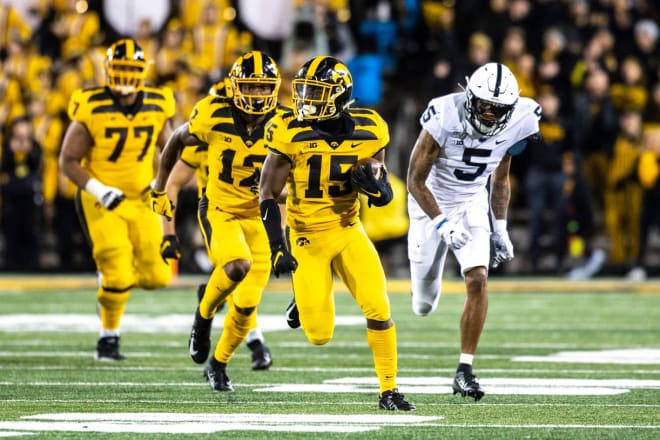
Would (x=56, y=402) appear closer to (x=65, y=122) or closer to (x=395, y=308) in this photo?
(x=395, y=308)

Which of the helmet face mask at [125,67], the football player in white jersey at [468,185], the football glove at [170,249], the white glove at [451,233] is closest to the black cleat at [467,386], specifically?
the football player in white jersey at [468,185]

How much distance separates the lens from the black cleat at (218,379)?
7852 millimetres

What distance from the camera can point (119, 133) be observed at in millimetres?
9641

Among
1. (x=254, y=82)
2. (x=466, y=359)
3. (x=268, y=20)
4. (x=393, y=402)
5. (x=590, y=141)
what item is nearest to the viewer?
(x=393, y=402)

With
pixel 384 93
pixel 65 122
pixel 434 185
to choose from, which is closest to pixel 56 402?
pixel 434 185

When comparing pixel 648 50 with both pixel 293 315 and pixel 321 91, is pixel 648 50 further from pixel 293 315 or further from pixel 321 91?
pixel 321 91

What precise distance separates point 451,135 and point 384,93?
30.4ft

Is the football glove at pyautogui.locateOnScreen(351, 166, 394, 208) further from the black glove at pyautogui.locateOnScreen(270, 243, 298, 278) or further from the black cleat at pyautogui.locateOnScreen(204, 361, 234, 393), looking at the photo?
the black cleat at pyautogui.locateOnScreen(204, 361, 234, 393)

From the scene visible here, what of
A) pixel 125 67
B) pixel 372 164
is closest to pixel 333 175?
pixel 372 164

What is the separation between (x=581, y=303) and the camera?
13.5 metres

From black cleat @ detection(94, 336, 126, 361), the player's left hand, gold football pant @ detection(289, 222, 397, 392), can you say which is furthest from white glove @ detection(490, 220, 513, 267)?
black cleat @ detection(94, 336, 126, 361)

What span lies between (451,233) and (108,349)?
284cm

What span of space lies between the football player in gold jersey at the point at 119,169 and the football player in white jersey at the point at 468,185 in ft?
6.90

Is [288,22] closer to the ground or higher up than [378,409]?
higher up
